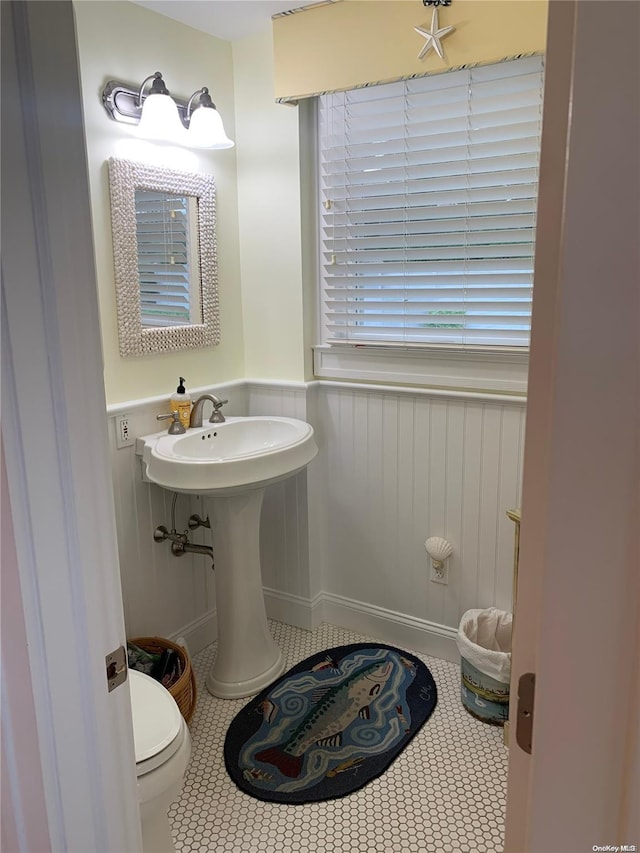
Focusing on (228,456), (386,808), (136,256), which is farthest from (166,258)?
(386,808)

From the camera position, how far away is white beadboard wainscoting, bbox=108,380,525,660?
8.04 feet

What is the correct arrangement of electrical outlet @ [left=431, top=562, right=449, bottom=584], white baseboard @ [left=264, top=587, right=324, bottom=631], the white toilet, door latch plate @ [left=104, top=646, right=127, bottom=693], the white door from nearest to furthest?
the white door
door latch plate @ [left=104, top=646, right=127, bottom=693]
the white toilet
electrical outlet @ [left=431, top=562, right=449, bottom=584]
white baseboard @ [left=264, top=587, right=324, bottom=631]

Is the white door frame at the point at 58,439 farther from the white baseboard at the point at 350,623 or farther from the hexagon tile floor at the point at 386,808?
the white baseboard at the point at 350,623

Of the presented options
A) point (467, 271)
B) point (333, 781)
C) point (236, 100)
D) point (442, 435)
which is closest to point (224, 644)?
point (333, 781)

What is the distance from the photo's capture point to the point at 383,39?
7.34 feet

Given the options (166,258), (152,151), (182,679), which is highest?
(152,151)

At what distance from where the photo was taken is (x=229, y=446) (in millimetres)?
2598

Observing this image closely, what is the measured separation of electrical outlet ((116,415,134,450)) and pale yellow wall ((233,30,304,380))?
69cm

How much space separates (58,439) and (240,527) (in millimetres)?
1676

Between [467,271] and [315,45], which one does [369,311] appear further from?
[315,45]

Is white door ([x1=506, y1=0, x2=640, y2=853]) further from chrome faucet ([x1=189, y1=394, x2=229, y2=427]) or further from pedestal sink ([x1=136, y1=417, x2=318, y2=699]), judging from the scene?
chrome faucet ([x1=189, y1=394, x2=229, y2=427])

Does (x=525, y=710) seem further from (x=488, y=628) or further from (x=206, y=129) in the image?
Result: (x=206, y=129)

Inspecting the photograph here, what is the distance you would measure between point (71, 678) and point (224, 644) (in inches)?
68.1

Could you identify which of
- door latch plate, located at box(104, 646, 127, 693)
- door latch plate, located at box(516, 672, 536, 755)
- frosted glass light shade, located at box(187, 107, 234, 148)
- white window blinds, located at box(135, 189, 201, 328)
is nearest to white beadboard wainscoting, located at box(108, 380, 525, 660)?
white window blinds, located at box(135, 189, 201, 328)
